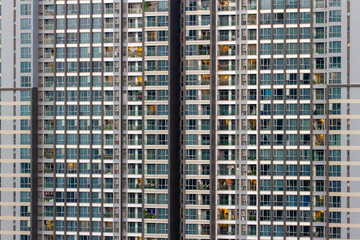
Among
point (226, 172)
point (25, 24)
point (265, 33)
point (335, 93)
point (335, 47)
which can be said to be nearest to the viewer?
point (335, 93)

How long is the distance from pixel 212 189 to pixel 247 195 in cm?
448

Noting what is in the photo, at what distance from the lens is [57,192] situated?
204 ft

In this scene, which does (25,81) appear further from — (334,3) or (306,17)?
(334,3)

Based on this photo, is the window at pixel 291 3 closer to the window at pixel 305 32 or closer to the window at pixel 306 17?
the window at pixel 306 17

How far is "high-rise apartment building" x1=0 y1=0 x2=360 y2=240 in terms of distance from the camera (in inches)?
2359

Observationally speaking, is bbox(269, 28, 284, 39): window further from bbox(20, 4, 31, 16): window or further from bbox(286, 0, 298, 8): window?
bbox(20, 4, 31, 16): window

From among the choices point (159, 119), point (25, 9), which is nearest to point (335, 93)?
point (159, 119)

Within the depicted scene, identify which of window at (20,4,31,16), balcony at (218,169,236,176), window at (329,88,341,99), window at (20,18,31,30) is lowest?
balcony at (218,169,236,176)

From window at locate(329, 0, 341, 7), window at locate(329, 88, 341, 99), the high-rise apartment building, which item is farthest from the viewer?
the high-rise apartment building

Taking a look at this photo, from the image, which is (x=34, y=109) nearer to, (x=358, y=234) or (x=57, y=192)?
(x=57, y=192)

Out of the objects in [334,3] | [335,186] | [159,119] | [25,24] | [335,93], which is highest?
[334,3]

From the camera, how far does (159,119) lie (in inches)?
2448

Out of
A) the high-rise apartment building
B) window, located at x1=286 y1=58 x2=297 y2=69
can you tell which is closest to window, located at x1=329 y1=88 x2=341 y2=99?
the high-rise apartment building

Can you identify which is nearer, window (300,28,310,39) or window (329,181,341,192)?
window (329,181,341,192)
